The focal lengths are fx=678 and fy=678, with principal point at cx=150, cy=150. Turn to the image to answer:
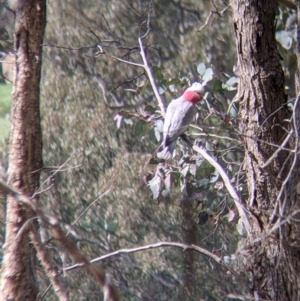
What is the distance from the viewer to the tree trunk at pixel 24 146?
3199mm

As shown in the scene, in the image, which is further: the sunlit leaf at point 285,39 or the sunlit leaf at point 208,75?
the sunlit leaf at point 285,39

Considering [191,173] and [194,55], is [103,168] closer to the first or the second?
[194,55]

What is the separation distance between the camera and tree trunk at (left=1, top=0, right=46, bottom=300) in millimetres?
3199

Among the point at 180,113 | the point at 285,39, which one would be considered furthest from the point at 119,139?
the point at 285,39

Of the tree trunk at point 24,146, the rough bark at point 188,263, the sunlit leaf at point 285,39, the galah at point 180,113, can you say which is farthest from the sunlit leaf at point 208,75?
the rough bark at point 188,263

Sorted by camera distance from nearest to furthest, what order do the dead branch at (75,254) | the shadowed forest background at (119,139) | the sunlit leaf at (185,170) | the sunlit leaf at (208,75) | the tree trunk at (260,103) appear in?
the dead branch at (75,254), the tree trunk at (260,103), the sunlit leaf at (208,75), the sunlit leaf at (185,170), the shadowed forest background at (119,139)

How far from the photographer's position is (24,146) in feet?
10.8

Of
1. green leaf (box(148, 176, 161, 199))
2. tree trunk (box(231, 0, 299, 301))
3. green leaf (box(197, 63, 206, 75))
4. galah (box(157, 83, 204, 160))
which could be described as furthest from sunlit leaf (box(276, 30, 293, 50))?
tree trunk (box(231, 0, 299, 301))

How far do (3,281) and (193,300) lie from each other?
9.23 feet

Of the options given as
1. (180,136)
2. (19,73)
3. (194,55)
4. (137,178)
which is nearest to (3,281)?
(19,73)

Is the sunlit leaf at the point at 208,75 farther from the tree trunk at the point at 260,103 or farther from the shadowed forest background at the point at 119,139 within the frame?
the shadowed forest background at the point at 119,139

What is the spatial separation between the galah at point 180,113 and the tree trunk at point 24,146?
77cm

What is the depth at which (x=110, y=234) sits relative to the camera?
5.56m

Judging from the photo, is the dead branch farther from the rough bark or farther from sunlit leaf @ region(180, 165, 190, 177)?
the rough bark
